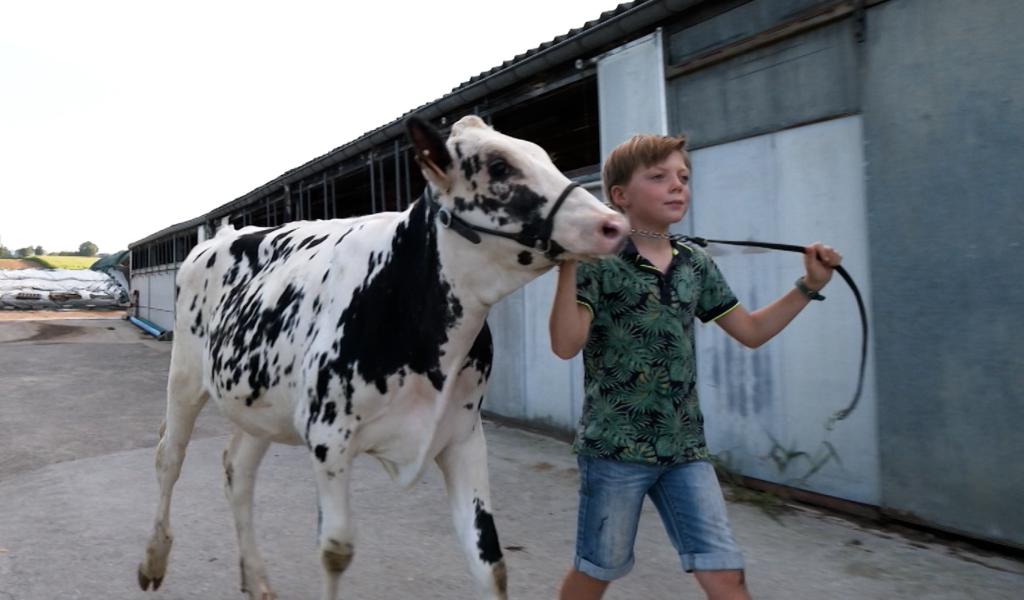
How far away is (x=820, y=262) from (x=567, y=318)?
0.70 metres

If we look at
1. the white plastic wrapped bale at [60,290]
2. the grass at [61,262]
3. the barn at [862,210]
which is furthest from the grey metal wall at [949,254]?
the grass at [61,262]

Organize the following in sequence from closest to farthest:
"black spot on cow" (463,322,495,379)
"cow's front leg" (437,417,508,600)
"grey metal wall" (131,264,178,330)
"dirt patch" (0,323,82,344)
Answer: "cow's front leg" (437,417,508,600) < "black spot on cow" (463,322,495,379) < "dirt patch" (0,323,82,344) < "grey metal wall" (131,264,178,330)

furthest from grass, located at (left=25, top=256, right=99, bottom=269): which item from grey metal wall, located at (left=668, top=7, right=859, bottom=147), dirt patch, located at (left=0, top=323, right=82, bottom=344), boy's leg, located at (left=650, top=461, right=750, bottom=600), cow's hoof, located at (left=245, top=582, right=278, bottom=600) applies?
boy's leg, located at (left=650, top=461, right=750, bottom=600)

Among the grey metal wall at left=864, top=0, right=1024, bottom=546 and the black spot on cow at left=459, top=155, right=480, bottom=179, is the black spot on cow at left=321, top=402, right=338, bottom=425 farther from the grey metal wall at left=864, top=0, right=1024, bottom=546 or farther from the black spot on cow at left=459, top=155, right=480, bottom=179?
the grey metal wall at left=864, top=0, right=1024, bottom=546

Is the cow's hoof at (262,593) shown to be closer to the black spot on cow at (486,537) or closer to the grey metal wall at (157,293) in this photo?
the black spot on cow at (486,537)

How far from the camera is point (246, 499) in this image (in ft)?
10.1

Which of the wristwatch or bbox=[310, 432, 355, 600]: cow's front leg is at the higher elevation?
the wristwatch

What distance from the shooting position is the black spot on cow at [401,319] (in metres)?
2.12

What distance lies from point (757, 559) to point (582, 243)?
2404 millimetres

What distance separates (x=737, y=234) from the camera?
4.70m

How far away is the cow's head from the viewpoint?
1.69 metres

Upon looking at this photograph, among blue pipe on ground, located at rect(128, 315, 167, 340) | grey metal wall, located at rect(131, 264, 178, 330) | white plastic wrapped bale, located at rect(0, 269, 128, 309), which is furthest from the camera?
white plastic wrapped bale, located at rect(0, 269, 128, 309)

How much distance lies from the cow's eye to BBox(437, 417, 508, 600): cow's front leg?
0.83 m

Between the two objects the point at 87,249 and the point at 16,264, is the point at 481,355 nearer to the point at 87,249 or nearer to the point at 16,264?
the point at 16,264
